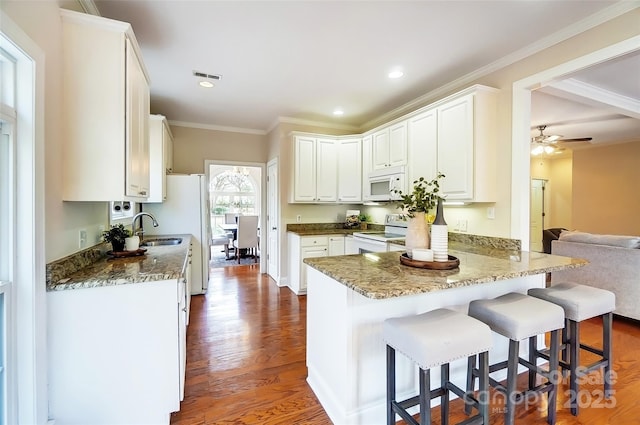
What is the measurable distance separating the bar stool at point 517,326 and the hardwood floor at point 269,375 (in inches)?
11.6

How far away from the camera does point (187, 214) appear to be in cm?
401

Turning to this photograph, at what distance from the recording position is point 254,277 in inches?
201

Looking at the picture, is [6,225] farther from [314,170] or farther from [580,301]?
[314,170]

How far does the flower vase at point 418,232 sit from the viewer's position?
1900mm

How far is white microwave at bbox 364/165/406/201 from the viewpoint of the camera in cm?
350

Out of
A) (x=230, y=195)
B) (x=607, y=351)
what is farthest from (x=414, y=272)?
(x=230, y=195)

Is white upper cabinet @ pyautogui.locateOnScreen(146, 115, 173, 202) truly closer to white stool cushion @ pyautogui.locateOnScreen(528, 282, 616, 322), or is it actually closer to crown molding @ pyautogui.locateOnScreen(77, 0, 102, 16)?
crown molding @ pyautogui.locateOnScreen(77, 0, 102, 16)

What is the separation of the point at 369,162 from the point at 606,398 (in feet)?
10.8

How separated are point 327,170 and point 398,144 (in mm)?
1293

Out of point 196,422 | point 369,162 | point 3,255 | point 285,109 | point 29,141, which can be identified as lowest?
point 196,422

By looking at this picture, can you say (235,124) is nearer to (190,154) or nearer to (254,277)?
(190,154)

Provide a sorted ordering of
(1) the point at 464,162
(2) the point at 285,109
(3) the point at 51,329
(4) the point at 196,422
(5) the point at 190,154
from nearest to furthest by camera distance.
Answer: (3) the point at 51,329
(4) the point at 196,422
(1) the point at 464,162
(2) the point at 285,109
(5) the point at 190,154

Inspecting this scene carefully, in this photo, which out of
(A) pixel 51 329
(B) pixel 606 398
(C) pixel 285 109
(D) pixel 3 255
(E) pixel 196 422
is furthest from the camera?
(C) pixel 285 109

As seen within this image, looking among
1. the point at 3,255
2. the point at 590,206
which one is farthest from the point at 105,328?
the point at 590,206
